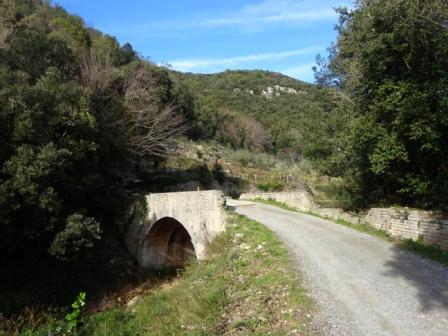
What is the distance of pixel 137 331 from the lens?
9.33 m

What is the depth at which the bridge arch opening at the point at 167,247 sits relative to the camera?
2142 cm

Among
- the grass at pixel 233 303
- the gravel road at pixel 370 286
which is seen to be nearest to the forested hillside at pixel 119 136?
the gravel road at pixel 370 286

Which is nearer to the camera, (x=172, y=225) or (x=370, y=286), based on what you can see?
A: (x=370, y=286)

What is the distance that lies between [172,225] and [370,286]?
14.6 metres

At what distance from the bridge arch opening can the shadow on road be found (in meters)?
13.2

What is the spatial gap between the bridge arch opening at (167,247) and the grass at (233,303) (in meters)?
8.39

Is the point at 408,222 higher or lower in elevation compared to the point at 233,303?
higher

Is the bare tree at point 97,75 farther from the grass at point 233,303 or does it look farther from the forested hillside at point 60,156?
the grass at point 233,303

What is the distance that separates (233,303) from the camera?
8.13m

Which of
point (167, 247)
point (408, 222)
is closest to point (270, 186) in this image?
point (167, 247)

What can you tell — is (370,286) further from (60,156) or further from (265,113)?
(265,113)

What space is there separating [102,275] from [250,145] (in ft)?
155

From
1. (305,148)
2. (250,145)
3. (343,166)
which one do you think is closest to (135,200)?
(305,148)

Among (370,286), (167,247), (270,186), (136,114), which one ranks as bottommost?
(167,247)
